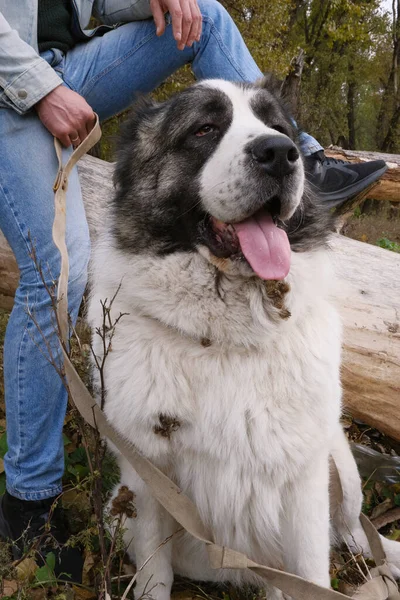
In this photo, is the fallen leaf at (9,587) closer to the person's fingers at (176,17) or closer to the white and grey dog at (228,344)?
the white and grey dog at (228,344)

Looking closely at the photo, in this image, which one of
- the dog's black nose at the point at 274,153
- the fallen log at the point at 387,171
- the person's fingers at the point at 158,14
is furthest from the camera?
the fallen log at the point at 387,171

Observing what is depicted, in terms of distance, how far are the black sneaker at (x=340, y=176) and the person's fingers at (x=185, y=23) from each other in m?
0.78

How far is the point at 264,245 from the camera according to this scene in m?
1.96

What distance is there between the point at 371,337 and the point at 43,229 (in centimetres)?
180

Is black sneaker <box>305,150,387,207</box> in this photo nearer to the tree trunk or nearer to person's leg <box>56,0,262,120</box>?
person's leg <box>56,0,262,120</box>

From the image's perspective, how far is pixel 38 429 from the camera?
7.43ft

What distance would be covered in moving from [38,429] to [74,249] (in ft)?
2.36

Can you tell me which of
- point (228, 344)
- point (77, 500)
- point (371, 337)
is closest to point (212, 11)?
point (228, 344)

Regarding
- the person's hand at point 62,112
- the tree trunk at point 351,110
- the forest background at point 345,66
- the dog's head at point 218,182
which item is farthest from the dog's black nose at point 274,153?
the tree trunk at point 351,110

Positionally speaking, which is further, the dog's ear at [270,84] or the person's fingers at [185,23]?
the dog's ear at [270,84]

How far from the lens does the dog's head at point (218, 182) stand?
6.34 ft

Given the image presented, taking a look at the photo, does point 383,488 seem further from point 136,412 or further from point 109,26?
point 109,26

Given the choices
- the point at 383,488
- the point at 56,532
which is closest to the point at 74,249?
the point at 56,532

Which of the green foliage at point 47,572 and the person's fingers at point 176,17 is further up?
the person's fingers at point 176,17
